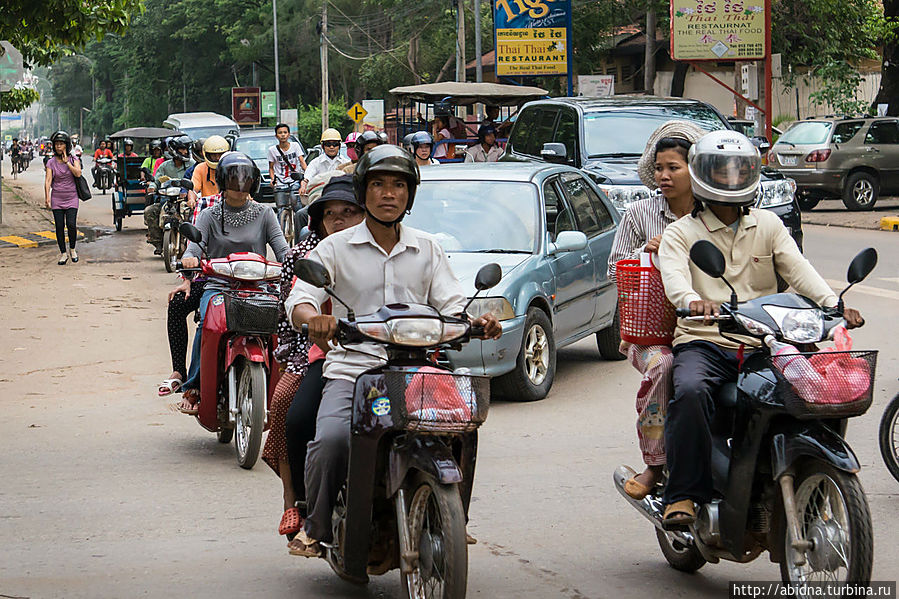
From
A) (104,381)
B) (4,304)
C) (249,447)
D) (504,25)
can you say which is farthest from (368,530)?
(504,25)

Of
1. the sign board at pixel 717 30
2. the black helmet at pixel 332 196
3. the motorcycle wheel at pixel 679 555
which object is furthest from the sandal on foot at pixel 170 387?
the sign board at pixel 717 30

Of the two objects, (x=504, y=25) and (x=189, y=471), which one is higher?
(x=504, y=25)

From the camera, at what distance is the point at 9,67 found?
67.9 feet

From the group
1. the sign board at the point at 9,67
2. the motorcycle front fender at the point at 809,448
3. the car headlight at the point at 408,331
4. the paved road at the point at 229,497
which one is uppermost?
the sign board at the point at 9,67

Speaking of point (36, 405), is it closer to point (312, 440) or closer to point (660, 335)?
point (312, 440)

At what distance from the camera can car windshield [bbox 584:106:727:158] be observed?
47.9ft

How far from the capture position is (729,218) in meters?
5.04

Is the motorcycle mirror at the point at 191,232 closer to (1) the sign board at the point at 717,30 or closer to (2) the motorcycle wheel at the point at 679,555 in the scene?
(2) the motorcycle wheel at the point at 679,555

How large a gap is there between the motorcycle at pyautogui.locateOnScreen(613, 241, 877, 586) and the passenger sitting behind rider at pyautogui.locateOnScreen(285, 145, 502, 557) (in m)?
0.93

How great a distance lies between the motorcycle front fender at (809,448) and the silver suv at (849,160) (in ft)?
75.3

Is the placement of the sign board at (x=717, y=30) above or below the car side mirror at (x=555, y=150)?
above

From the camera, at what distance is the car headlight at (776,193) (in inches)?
551

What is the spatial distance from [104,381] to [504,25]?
28676 mm

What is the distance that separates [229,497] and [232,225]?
2.11 m
